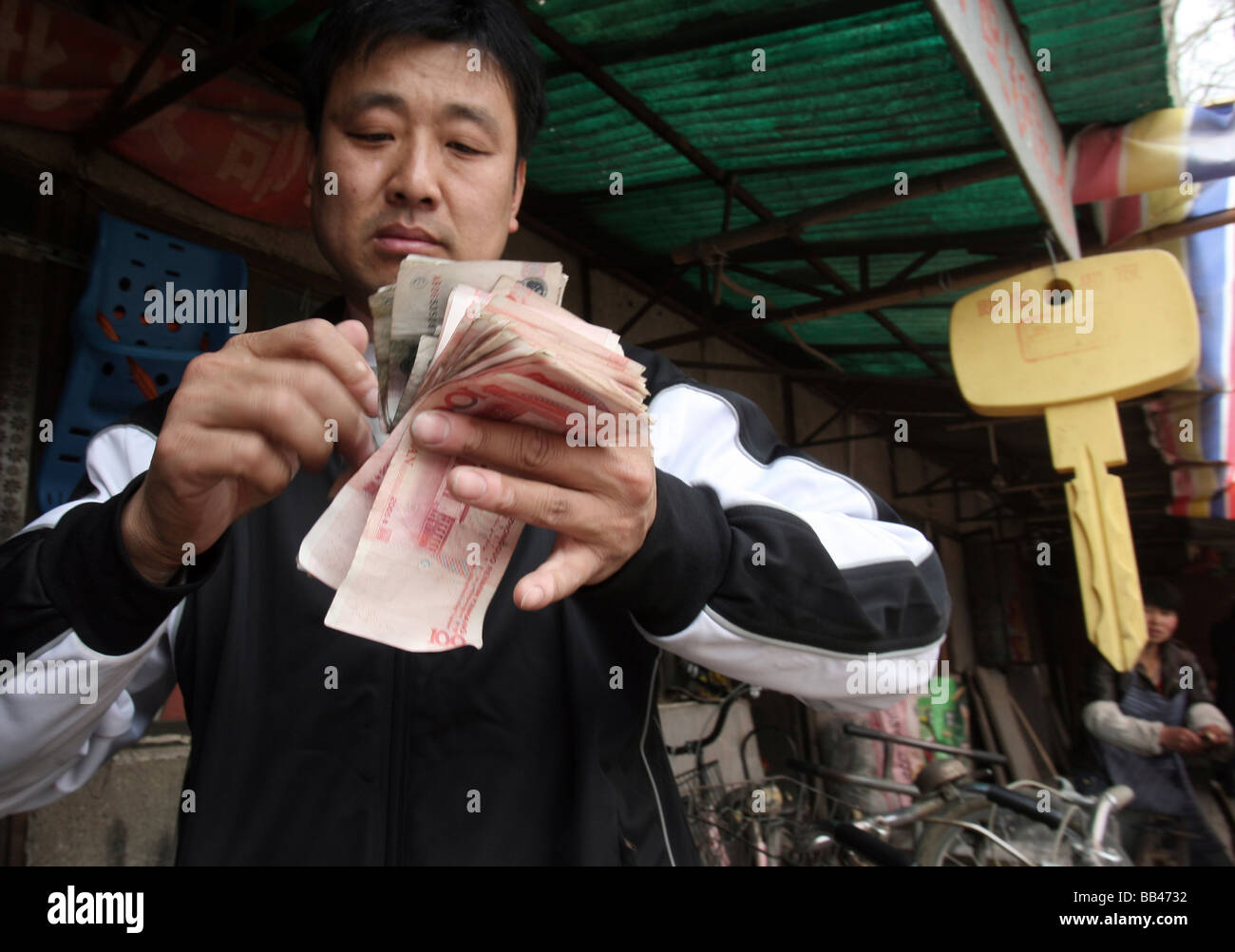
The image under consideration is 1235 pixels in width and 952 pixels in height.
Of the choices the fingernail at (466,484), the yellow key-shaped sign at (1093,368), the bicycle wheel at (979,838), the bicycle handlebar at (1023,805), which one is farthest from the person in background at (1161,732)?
the fingernail at (466,484)

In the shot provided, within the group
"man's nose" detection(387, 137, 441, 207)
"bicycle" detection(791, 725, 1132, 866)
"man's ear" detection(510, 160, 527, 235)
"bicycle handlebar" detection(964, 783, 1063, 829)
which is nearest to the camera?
"man's nose" detection(387, 137, 441, 207)

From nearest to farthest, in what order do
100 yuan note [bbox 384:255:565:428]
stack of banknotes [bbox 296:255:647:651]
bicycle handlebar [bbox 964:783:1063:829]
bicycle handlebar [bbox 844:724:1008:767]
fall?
stack of banknotes [bbox 296:255:647:651] < 100 yuan note [bbox 384:255:565:428] < bicycle handlebar [bbox 964:783:1063:829] < bicycle handlebar [bbox 844:724:1008:767]

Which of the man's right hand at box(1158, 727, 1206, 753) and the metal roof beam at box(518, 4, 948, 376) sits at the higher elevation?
the metal roof beam at box(518, 4, 948, 376)

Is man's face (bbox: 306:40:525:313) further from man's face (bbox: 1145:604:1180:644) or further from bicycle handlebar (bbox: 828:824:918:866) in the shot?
man's face (bbox: 1145:604:1180:644)

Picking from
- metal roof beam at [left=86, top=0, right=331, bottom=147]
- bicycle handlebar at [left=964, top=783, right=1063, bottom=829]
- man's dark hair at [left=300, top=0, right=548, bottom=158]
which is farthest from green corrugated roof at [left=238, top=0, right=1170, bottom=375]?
bicycle handlebar at [left=964, top=783, right=1063, bottom=829]

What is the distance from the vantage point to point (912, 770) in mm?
6914

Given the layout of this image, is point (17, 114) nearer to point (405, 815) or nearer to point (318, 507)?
point (318, 507)

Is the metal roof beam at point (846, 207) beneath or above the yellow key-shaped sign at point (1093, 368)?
above

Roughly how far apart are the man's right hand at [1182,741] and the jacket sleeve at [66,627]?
5692 mm

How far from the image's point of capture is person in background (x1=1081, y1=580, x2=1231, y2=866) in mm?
4809

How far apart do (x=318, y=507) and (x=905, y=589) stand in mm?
1003

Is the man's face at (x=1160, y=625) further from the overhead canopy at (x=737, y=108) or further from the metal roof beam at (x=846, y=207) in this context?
the metal roof beam at (x=846, y=207)

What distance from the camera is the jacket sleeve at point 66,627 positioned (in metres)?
0.97
